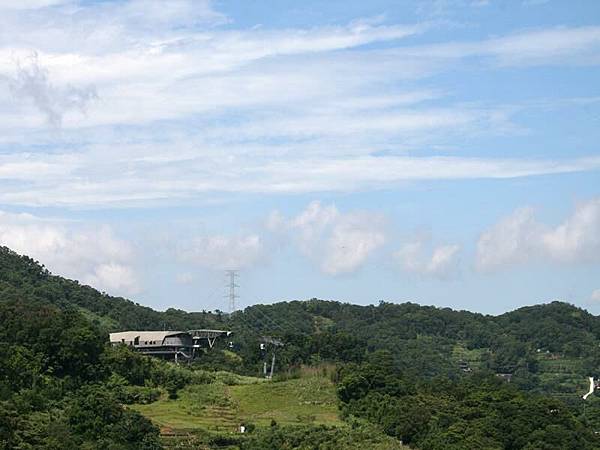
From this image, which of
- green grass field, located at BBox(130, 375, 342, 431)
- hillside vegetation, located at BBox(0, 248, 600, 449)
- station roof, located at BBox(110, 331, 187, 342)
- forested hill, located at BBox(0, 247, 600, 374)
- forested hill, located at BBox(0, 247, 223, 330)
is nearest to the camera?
hillside vegetation, located at BBox(0, 248, 600, 449)

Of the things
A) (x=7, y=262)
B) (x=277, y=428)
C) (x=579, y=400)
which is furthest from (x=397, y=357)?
(x=277, y=428)

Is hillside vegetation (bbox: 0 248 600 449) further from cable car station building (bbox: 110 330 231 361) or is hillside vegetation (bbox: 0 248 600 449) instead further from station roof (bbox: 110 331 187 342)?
station roof (bbox: 110 331 187 342)

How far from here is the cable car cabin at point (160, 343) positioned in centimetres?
7619

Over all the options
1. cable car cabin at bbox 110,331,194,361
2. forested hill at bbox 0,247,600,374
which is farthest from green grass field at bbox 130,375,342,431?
forested hill at bbox 0,247,600,374

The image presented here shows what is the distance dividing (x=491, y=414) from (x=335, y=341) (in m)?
24.5

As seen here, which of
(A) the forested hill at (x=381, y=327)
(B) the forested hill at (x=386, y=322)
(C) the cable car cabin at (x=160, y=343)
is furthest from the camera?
(B) the forested hill at (x=386, y=322)

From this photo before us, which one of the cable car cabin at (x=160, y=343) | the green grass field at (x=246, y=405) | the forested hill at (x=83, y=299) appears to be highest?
the forested hill at (x=83, y=299)

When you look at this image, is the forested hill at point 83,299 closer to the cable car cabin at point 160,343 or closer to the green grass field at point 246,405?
the cable car cabin at point 160,343

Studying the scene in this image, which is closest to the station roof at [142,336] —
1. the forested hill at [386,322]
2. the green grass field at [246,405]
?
the green grass field at [246,405]

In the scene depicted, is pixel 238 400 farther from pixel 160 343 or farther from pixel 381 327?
pixel 381 327

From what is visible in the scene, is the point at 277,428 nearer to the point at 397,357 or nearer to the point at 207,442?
the point at 207,442

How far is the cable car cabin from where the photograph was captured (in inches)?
3000

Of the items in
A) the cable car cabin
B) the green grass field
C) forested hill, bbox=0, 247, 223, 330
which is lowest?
the green grass field

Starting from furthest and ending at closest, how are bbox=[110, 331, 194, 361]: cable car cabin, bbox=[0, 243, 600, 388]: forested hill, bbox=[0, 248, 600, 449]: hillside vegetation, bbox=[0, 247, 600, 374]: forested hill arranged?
1. bbox=[0, 247, 600, 374]: forested hill
2. bbox=[0, 243, 600, 388]: forested hill
3. bbox=[110, 331, 194, 361]: cable car cabin
4. bbox=[0, 248, 600, 449]: hillside vegetation
